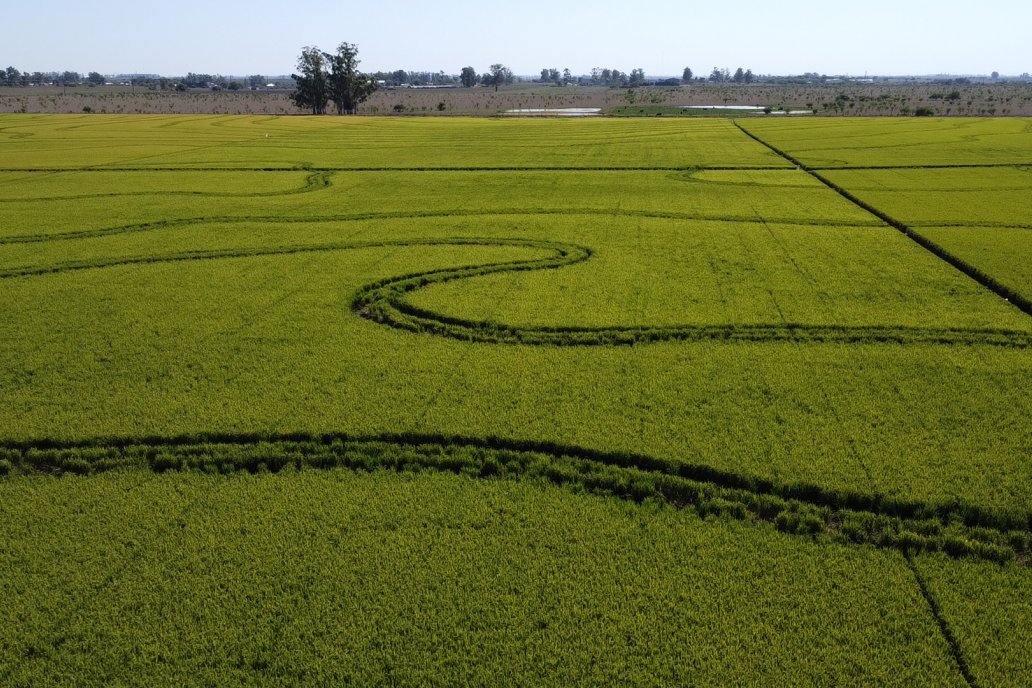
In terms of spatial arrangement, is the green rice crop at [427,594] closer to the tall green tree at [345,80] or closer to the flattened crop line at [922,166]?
the flattened crop line at [922,166]

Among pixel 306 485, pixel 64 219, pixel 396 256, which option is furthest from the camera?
pixel 64 219

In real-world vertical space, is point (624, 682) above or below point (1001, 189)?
below

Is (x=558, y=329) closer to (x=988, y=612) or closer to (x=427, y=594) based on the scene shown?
(x=427, y=594)

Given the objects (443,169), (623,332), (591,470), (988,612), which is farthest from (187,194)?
(988,612)

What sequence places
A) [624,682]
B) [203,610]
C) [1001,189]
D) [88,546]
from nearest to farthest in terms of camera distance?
[624,682] < [203,610] < [88,546] < [1001,189]

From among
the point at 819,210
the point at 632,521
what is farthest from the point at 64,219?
the point at 819,210

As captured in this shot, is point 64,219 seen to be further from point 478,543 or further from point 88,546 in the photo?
point 478,543

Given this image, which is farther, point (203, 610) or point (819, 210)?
point (819, 210)

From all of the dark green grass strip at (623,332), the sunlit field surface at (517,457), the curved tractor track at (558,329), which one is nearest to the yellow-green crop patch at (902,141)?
the sunlit field surface at (517,457)

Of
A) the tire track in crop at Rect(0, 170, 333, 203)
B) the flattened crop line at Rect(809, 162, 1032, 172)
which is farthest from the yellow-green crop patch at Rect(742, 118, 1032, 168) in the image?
the tire track in crop at Rect(0, 170, 333, 203)
